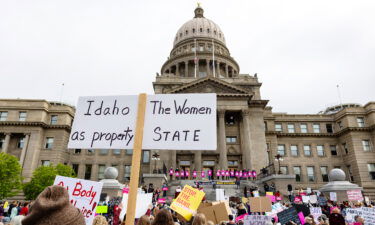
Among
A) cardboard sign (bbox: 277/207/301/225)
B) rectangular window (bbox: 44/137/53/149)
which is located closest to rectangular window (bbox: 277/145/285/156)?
rectangular window (bbox: 44/137/53/149)

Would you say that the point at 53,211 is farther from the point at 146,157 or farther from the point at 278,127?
the point at 278,127

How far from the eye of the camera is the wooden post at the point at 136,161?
3.71 metres

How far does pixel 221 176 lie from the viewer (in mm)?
35969

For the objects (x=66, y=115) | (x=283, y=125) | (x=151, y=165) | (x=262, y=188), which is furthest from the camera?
(x=283, y=125)

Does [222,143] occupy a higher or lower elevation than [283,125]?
lower

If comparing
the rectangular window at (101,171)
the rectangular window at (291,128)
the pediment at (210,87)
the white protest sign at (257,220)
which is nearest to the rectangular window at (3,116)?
the rectangular window at (101,171)

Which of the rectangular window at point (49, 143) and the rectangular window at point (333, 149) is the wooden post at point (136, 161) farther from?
the rectangular window at point (333, 149)

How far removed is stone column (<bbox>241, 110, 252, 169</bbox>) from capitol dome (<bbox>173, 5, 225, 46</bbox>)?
122 feet

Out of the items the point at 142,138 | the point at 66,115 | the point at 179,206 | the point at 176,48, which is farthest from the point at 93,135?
the point at 176,48

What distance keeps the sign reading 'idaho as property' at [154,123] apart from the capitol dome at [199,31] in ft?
231

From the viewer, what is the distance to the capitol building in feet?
138

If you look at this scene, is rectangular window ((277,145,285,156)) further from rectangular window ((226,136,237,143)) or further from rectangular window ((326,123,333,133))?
rectangular window ((226,136,237,143))

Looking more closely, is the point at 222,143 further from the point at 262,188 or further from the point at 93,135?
the point at 93,135

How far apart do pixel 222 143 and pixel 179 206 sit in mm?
33076
